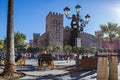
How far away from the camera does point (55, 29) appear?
117438 millimetres

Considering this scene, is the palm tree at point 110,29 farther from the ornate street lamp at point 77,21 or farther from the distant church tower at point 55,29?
the distant church tower at point 55,29

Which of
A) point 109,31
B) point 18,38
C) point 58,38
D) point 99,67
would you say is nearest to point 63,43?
point 58,38

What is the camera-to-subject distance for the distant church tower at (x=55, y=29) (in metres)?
117

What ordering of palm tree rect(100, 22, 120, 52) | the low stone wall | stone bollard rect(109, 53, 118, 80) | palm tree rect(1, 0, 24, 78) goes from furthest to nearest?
palm tree rect(100, 22, 120, 52)
the low stone wall
palm tree rect(1, 0, 24, 78)
stone bollard rect(109, 53, 118, 80)

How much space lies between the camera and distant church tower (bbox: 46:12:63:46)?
382ft

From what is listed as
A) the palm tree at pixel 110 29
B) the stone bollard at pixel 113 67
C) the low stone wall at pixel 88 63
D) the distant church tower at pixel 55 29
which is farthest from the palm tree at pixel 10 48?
the distant church tower at pixel 55 29

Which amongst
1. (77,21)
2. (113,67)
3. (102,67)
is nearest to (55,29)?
(77,21)

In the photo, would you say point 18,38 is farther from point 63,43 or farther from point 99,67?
point 99,67

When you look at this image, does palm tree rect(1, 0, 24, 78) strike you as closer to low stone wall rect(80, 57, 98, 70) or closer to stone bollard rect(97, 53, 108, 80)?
low stone wall rect(80, 57, 98, 70)

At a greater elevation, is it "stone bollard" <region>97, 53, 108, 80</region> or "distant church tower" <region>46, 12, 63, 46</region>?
"distant church tower" <region>46, 12, 63, 46</region>

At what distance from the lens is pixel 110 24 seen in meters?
52.9

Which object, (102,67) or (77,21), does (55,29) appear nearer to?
(77,21)

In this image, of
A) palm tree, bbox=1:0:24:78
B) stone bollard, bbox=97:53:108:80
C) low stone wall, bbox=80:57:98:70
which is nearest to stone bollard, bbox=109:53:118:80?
stone bollard, bbox=97:53:108:80

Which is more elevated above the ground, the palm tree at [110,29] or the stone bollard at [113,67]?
the palm tree at [110,29]
